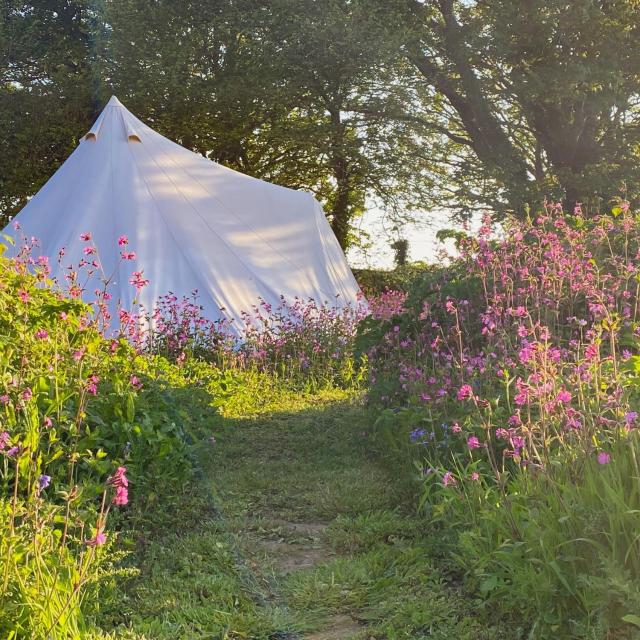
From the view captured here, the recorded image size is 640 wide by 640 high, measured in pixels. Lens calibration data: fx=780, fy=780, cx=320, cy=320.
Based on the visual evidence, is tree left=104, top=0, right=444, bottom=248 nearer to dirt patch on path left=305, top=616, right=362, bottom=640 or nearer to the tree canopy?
the tree canopy

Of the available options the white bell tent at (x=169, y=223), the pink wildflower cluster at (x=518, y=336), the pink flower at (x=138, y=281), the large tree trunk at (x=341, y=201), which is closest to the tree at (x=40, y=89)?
the large tree trunk at (x=341, y=201)

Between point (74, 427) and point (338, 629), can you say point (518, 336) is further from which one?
point (74, 427)

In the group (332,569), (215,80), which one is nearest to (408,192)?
(215,80)

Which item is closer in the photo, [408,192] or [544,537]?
[544,537]

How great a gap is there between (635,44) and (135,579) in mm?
16692

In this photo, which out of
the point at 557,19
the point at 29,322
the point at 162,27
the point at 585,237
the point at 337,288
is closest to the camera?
the point at 29,322

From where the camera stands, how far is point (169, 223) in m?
11.6

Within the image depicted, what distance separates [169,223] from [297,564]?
8.39 meters

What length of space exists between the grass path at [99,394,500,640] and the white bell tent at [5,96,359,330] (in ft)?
18.4

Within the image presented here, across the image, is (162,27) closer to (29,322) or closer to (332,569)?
(29,322)

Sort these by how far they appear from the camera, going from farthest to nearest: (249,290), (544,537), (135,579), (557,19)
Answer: (557,19), (249,290), (135,579), (544,537)

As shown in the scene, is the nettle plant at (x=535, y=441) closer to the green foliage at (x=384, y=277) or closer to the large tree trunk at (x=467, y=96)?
the large tree trunk at (x=467, y=96)

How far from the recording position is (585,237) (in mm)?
6844

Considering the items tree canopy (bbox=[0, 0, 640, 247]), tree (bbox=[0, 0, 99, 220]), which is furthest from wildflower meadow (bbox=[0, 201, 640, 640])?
tree (bbox=[0, 0, 99, 220])
